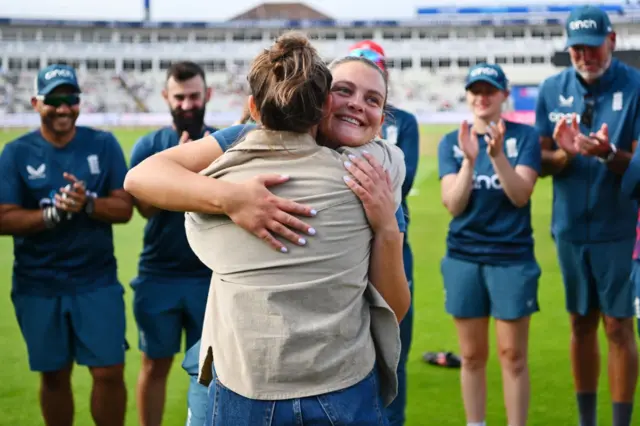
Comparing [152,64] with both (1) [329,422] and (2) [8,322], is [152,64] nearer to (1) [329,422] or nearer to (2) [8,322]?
(2) [8,322]

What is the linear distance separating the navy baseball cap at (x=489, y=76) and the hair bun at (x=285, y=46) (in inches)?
112

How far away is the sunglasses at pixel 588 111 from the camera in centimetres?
514

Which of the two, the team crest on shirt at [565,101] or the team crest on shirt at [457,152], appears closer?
the team crest on shirt at [457,152]

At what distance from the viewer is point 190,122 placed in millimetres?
4984

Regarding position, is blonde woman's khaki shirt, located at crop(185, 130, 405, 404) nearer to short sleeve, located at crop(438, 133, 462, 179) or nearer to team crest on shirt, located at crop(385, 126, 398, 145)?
team crest on shirt, located at crop(385, 126, 398, 145)

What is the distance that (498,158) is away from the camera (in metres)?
4.61

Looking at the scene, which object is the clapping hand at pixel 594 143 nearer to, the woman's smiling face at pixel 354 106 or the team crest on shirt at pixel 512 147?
the team crest on shirt at pixel 512 147

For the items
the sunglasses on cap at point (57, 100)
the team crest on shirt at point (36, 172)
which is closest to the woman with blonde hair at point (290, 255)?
the team crest on shirt at point (36, 172)

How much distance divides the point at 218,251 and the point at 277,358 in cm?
34

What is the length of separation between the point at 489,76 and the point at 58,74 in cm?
264

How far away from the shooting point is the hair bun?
2.08 meters

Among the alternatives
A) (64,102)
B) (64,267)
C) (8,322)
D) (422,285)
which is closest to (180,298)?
(64,267)

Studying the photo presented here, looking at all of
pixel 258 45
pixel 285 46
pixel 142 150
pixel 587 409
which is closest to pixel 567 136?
pixel 587 409

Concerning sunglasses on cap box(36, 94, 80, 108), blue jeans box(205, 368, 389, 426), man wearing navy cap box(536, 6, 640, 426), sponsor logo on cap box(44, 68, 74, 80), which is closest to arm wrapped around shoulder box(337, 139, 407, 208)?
blue jeans box(205, 368, 389, 426)
